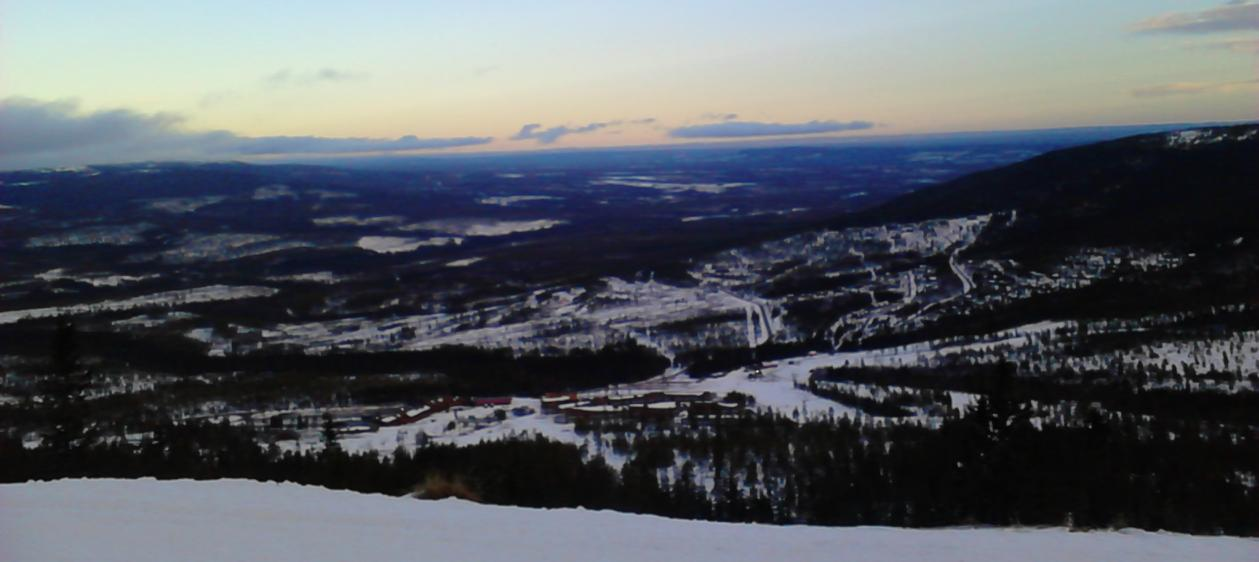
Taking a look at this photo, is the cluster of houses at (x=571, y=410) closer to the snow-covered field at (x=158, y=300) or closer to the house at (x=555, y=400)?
the house at (x=555, y=400)

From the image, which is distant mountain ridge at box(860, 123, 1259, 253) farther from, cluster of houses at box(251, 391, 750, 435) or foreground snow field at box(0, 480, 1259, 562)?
foreground snow field at box(0, 480, 1259, 562)

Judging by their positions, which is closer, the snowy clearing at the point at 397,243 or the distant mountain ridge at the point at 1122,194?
the distant mountain ridge at the point at 1122,194

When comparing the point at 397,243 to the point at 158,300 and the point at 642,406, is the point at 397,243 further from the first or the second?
the point at 642,406

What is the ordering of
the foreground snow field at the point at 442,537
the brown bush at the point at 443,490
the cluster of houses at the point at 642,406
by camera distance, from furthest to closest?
the cluster of houses at the point at 642,406, the brown bush at the point at 443,490, the foreground snow field at the point at 442,537

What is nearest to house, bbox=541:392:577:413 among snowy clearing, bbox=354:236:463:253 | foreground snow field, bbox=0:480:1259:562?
foreground snow field, bbox=0:480:1259:562

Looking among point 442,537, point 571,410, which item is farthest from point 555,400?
point 442,537

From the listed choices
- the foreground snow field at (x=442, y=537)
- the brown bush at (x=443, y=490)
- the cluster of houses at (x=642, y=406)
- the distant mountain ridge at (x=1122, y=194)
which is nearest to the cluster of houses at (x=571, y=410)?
the cluster of houses at (x=642, y=406)

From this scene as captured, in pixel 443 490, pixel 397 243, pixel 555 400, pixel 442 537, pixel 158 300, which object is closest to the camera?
pixel 442 537

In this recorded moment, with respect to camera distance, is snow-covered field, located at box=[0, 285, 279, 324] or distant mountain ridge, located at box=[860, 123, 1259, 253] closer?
snow-covered field, located at box=[0, 285, 279, 324]
